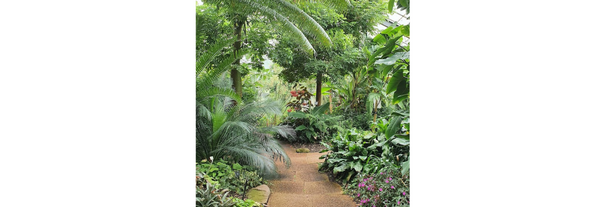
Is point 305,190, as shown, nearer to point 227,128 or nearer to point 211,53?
point 227,128

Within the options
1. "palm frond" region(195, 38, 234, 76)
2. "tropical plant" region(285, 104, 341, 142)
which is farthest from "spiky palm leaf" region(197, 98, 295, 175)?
"tropical plant" region(285, 104, 341, 142)

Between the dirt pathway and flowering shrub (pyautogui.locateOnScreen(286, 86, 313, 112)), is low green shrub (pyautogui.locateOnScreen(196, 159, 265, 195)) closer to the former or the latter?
the dirt pathway

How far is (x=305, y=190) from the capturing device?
133 inches

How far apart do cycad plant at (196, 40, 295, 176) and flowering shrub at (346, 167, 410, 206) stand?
0.97 metres

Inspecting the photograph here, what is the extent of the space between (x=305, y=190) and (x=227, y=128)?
1.05 m

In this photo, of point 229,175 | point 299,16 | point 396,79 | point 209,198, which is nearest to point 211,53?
point 229,175

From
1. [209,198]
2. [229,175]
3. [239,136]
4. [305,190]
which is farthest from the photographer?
[305,190]

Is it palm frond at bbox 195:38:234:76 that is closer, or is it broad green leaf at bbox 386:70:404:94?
broad green leaf at bbox 386:70:404:94

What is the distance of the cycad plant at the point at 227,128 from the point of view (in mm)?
3076

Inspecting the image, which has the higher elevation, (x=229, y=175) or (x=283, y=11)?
(x=283, y=11)

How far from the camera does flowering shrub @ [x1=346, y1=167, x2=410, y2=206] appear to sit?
2.23 metres
